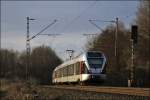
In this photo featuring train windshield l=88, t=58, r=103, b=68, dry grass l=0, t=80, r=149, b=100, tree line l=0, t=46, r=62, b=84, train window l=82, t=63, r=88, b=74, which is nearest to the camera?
dry grass l=0, t=80, r=149, b=100

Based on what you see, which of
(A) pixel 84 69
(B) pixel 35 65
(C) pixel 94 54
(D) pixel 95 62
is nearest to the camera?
(D) pixel 95 62

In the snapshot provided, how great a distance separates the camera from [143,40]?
7850 cm

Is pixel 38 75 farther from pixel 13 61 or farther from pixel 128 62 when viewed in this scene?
pixel 128 62

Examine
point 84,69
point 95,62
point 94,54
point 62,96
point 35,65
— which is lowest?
point 62,96

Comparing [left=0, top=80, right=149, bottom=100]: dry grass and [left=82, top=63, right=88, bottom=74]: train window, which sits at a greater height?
[left=82, top=63, right=88, bottom=74]: train window

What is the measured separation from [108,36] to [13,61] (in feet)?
151

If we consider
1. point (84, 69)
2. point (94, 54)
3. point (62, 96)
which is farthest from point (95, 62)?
point (62, 96)

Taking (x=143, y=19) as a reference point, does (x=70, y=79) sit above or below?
below

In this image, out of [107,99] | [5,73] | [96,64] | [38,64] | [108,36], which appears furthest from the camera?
[38,64]

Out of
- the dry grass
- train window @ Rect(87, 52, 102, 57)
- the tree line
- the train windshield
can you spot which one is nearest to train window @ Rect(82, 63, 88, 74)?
the train windshield

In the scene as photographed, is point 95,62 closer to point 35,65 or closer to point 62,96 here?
point 62,96

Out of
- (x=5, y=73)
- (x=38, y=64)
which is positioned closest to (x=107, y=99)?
(x=5, y=73)

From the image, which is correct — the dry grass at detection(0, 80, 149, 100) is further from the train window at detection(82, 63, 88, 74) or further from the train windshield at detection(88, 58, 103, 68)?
the train windshield at detection(88, 58, 103, 68)

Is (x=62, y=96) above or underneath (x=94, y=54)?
underneath
